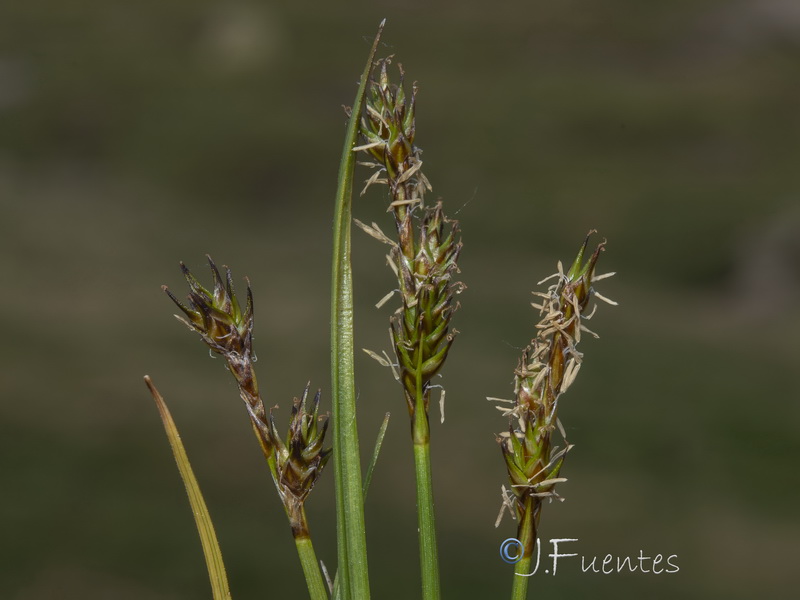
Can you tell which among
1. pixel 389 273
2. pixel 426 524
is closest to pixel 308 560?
pixel 426 524

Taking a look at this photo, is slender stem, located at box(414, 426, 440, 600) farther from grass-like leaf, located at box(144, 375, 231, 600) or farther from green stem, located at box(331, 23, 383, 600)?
grass-like leaf, located at box(144, 375, 231, 600)

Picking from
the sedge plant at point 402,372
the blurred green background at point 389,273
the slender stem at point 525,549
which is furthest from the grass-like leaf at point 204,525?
the blurred green background at point 389,273

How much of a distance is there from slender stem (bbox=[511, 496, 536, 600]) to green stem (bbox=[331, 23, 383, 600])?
9 cm

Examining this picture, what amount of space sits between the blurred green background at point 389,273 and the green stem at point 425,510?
3534 mm

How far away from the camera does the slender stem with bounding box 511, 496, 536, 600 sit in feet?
1.63

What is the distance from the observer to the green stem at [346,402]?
521mm

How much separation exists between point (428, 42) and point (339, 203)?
1108cm

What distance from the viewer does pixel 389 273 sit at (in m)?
6.36

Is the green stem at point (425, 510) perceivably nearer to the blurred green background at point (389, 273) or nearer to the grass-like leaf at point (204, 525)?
the grass-like leaf at point (204, 525)

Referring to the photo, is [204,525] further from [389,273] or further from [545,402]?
[389,273]

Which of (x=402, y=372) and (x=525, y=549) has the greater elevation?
(x=402, y=372)

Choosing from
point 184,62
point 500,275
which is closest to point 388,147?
point 500,275

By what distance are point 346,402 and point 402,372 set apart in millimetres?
42

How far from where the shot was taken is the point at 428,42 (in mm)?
11125
